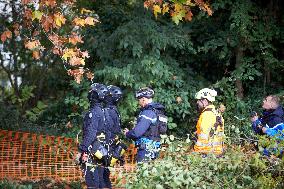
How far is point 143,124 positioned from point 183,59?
16.2 ft

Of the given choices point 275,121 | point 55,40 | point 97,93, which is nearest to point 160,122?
point 97,93

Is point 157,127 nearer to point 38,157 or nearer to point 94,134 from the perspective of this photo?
point 94,134

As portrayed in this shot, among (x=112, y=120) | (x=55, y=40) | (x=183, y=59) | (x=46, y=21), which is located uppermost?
(x=183, y=59)

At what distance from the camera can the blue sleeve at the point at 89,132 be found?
19.9 ft

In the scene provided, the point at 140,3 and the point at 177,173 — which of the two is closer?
the point at 177,173

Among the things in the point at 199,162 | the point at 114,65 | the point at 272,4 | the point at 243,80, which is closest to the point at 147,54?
the point at 114,65

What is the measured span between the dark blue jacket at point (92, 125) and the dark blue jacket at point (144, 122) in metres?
0.42

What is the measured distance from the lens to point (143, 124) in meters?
6.34

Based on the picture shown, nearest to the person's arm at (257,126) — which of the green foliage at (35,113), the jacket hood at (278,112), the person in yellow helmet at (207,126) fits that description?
the jacket hood at (278,112)

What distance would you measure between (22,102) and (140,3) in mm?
6386

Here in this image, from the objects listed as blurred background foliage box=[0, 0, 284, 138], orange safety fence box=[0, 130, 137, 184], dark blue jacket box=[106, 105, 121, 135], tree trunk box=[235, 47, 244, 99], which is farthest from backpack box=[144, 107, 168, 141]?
tree trunk box=[235, 47, 244, 99]

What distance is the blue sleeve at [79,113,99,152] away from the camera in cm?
605

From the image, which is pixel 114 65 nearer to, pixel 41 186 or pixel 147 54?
pixel 147 54

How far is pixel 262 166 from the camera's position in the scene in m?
4.25
